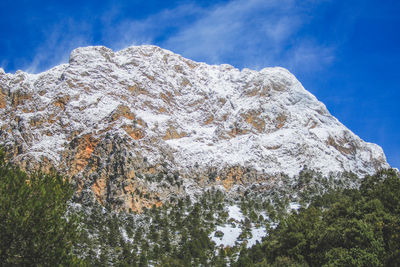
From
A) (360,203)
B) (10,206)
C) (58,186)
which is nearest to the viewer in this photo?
(10,206)

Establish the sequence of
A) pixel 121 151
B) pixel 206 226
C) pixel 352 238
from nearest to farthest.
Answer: pixel 352 238
pixel 206 226
pixel 121 151

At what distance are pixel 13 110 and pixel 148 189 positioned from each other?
271ft

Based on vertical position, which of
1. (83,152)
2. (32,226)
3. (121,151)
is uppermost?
(83,152)

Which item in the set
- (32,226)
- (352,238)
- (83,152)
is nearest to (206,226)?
(83,152)

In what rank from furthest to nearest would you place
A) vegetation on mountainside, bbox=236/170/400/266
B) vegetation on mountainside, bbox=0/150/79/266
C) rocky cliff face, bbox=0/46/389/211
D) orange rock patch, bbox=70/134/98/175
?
orange rock patch, bbox=70/134/98/175, rocky cliff face, bbox=0/46/389/211, vegetation on mountainside, bbox=236/170/400/266, vegetation on mountainside, bbox=0/150/79/266

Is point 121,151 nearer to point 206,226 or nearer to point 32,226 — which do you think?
point 206,226

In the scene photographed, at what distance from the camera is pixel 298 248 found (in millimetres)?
60625

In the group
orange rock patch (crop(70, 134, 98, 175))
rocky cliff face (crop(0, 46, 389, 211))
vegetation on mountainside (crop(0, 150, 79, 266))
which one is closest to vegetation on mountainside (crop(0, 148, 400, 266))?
vegetation on mountainside (crop(0, 150, 79, 266))

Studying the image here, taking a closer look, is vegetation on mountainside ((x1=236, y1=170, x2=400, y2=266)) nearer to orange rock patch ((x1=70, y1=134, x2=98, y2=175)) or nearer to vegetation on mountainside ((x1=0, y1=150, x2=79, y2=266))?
vegetation on mountainside ((x1=0, y1=150, x2=79, y2=266))

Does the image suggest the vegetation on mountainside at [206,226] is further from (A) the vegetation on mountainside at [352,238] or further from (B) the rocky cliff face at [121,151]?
(B) the rocky cliff face at [121,151]

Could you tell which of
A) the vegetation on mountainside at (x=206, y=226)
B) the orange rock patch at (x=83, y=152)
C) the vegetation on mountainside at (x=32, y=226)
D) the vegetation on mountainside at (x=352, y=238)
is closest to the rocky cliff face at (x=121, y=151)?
the orange rock patch at (x=83, y=152)

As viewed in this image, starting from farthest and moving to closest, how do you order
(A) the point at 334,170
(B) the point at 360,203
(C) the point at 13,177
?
(A) the point at 334,170
(B) the point at 360,203
(C) the point at 13,177

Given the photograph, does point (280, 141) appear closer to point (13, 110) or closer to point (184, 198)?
point (184, 198)

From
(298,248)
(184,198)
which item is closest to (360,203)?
(298,248)
